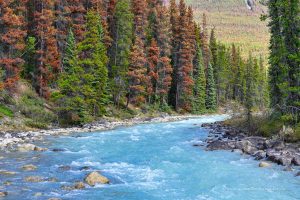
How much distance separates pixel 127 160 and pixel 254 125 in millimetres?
16508

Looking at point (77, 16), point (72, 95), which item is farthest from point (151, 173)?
point (77, 16)

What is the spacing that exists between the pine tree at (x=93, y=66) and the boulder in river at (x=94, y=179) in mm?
25276

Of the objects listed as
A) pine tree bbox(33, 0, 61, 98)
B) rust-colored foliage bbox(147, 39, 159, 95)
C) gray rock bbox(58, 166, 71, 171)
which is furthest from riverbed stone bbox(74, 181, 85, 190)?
rust-colored foliage bbox(147, 39, 159, 95)

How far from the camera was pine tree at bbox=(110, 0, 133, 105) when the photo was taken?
57.9m

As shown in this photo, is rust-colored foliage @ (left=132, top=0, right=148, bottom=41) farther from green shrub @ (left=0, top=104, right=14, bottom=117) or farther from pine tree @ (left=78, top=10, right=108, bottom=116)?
green shrub @ (left=0, top=104, right=14, bottom=117)

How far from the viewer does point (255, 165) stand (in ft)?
76.8

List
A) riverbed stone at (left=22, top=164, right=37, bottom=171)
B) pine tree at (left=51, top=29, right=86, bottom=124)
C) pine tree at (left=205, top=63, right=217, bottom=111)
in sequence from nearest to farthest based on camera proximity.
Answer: riverbed stone at (left=22, top=164, right=37, bottom=171)
pine tree at (left=51, top=29, right=86, bottom=124)
pine tree at (left=205, top=63, right=217, bottom=111)

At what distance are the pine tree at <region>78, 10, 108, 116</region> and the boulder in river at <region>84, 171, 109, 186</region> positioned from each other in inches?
995

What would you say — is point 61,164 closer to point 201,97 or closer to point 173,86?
point 173,86

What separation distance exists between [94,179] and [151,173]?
11.6 feet

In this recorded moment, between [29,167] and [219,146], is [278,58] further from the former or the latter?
[29,167]

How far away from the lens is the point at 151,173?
70.9 ft

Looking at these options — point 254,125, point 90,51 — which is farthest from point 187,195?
point 90,51

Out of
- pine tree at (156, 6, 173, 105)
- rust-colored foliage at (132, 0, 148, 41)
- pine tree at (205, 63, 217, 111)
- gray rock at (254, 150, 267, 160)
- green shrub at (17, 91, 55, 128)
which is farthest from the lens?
pine tree at (205, 63, 217, 111)
